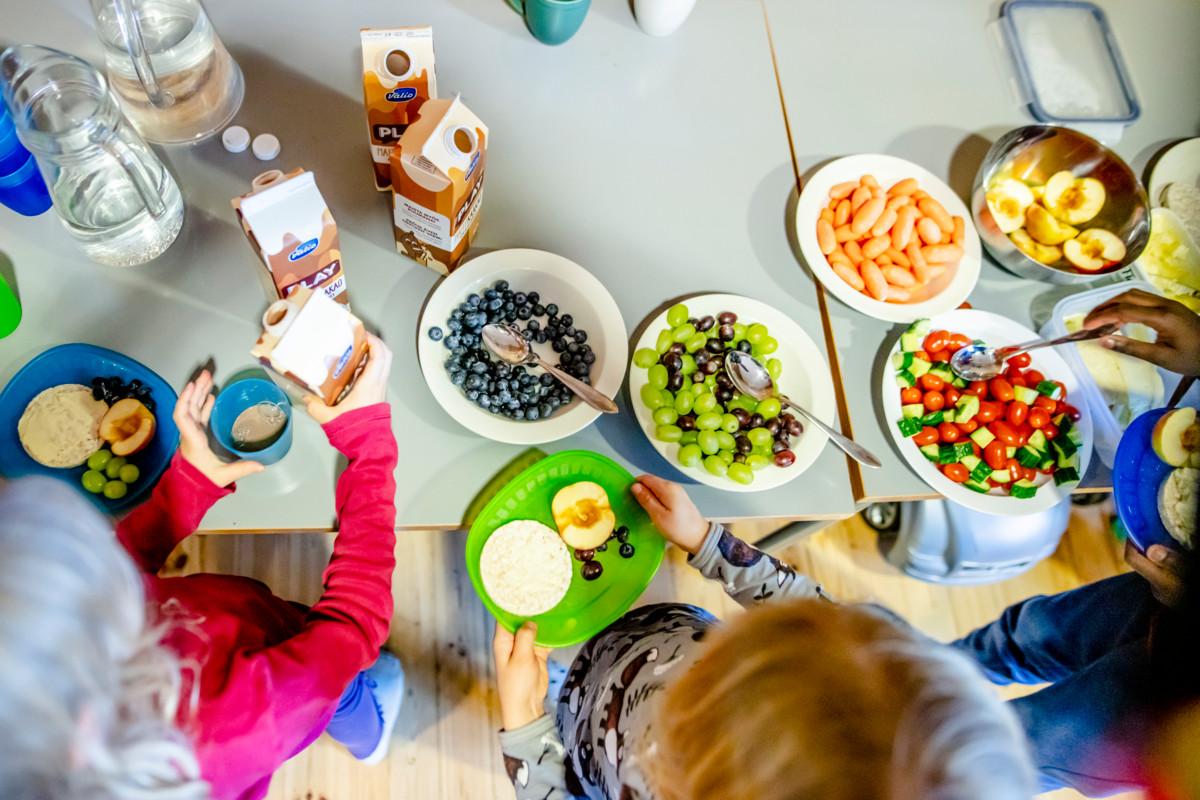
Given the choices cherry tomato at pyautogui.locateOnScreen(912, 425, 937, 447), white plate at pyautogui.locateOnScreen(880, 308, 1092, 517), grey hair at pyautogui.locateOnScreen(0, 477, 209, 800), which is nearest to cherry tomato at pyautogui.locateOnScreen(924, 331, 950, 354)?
white plate at pyautogui.locateOnScreen(880, 308, 1092, 517)

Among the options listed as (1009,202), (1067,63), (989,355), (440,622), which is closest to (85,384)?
(440,622)

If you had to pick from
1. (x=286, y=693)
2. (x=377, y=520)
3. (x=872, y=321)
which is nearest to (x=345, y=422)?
(x=377, y=520)

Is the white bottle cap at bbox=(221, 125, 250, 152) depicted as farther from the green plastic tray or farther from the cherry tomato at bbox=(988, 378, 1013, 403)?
the cherry tomato at bbox=(988, 378, 1013, 403)

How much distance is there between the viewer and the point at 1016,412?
3.60 ft

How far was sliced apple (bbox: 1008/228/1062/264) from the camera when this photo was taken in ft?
3.98

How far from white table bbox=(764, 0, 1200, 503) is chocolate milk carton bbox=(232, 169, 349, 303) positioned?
2.40ft

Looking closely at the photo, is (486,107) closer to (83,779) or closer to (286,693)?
A: (286,693)

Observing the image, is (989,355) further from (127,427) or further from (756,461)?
(127,427)

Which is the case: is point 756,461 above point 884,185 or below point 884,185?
below

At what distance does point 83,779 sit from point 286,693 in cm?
24

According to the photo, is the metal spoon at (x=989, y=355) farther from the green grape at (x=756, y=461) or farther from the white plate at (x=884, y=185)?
the green grape at (x=756, y=461)

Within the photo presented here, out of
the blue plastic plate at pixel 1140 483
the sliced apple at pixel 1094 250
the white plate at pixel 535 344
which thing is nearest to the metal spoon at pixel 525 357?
the white plate at pixel 535 344

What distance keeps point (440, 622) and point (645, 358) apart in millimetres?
860

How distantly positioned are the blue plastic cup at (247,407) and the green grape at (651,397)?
1.51 feet
